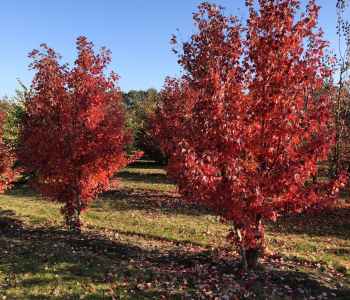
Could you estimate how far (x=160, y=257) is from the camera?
30.0 ft

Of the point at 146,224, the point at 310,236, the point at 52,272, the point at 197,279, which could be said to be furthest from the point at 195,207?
the point at 52,272

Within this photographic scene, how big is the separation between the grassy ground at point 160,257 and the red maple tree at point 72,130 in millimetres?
2448

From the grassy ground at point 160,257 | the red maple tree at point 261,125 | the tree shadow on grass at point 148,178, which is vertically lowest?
the grassy ground at point 160,257

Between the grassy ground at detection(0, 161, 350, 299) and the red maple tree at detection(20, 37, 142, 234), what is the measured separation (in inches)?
96.4

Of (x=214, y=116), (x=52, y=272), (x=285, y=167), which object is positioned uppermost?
(x=214, y=116)

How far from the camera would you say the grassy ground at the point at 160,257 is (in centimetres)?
627

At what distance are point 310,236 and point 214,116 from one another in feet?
32.7

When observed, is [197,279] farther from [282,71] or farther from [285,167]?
[282,71]

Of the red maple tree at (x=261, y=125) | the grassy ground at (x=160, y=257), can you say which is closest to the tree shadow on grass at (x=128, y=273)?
the grassy ground at (x=160, y=257)

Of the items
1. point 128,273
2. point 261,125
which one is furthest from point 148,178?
point 261,125

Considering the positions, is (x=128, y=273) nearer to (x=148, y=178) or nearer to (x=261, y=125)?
(x=261, y=125)

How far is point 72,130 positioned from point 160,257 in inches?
223

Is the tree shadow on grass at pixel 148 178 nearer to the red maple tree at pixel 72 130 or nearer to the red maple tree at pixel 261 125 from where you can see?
the red maple tree at pixel 72 130

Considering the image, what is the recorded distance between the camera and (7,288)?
19.5 ft
